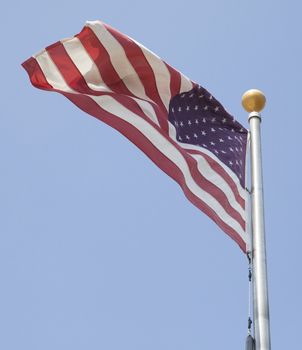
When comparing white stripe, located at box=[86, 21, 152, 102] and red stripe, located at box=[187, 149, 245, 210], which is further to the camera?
white stripe, located at box=[86, 21, 152, 102]

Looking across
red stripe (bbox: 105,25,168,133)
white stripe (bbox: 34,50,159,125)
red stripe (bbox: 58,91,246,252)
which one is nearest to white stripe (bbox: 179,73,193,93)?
red stripe (bbox: 105,25,168,133)

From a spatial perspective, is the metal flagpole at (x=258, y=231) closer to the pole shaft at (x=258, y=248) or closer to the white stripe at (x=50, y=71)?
the pole shaft at (x=258, y=248)

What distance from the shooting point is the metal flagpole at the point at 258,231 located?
8.80 m

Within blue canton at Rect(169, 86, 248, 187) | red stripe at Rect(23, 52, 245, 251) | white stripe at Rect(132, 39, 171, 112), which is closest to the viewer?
red stripe at Rect(23, 52, 245, 251)

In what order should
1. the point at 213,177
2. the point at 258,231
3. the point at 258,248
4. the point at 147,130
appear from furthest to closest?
1. the point at 147,130
2. the point at 213,177
3. the point at 258,231
4. the point at 258,248

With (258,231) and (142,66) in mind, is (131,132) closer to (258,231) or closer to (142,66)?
(142,66)

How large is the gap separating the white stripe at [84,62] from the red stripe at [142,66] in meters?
0.49

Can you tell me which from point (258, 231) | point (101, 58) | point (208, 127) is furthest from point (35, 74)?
point (258, 231)

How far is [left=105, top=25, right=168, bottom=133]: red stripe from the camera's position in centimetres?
1170

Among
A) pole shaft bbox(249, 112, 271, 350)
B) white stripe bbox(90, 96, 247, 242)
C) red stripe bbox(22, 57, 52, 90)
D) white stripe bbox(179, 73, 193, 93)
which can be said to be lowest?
pole shaft bbox(249, 112, 271, 350)

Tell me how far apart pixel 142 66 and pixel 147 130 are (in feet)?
3.81

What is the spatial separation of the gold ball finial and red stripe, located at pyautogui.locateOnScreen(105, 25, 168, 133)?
1186 mm

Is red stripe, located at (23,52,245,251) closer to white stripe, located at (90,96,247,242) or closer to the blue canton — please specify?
white stripe, located at (90,96,247,242)

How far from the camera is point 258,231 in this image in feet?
31.9
